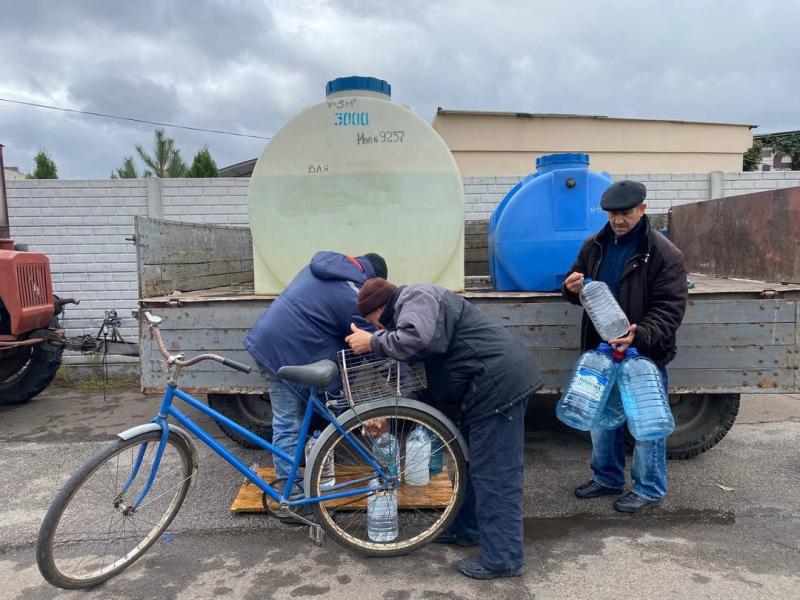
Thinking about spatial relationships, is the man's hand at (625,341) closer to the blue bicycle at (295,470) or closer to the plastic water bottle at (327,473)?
the blue bicycle at (295,470)

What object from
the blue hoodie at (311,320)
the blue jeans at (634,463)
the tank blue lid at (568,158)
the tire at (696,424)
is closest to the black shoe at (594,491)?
the blue jeans at (634,463)

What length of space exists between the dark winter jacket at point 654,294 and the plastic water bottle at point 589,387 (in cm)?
18

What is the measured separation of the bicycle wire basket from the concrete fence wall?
4043 mm

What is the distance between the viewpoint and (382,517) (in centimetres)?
276

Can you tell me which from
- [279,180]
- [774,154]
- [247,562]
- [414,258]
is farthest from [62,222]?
[774,154]

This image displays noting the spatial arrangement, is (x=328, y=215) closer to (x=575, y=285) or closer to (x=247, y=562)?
(x=575, y=285)

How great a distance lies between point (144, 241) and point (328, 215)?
1.16 metres

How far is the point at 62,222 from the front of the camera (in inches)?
253

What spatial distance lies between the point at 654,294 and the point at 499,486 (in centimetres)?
128

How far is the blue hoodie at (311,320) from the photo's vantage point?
9.25 feet

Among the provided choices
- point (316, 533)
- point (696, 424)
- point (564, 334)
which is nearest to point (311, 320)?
point (316, 533)

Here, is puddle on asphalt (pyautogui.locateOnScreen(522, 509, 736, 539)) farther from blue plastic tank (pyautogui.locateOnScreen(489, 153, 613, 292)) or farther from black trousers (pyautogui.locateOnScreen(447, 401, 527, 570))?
blue plastic tank (pyautogui.locateOnScreen(489, 153, 613, 292))

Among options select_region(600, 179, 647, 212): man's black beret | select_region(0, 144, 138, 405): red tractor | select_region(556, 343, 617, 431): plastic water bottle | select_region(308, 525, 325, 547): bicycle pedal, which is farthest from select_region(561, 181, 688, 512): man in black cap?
select_region(0, 144, 138, 405): red tractor

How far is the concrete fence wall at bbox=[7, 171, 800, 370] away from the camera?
6.41 m
